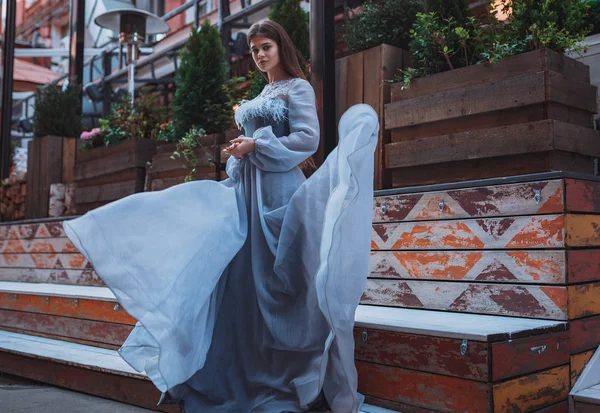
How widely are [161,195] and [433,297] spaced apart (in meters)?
1.17

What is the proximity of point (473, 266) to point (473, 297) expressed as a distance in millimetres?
119

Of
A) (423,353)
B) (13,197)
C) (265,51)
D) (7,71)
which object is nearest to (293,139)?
(265,51)

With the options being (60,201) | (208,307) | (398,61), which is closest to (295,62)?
(208,307)

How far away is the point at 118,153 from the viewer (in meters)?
5.04

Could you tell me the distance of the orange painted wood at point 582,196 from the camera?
228 cm

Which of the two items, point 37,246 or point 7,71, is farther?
point 7,71

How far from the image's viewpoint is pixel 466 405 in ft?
6.19

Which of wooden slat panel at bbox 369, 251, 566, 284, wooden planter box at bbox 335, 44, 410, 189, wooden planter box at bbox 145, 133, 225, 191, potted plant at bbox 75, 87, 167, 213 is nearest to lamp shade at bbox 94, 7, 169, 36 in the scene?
potted plant at bbox 75, 87, 167, 213

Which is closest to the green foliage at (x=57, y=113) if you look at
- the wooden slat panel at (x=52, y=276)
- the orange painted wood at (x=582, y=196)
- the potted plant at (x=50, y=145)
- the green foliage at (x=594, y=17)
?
the potted plant at (x=50, y=145)

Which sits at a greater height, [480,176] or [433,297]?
[480,176]

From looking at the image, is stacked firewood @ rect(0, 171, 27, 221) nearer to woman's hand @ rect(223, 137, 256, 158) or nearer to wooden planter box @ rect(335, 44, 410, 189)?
wooden planter box @ rect(335, 44, 410, 189)

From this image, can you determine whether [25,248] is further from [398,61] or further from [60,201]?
[398,61]

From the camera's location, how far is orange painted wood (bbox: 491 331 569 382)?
74.5 inches

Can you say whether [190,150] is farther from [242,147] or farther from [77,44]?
[77,44]
